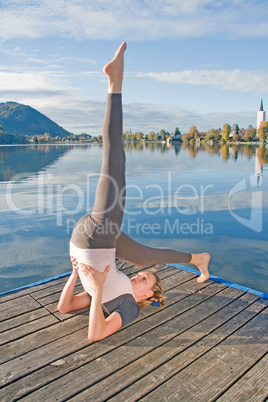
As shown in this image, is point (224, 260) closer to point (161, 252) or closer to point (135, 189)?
point (161, 252)

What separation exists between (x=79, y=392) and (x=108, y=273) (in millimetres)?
1028

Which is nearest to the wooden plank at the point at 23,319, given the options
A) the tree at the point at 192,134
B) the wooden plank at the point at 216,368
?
the wooden plank at the point at 216,368

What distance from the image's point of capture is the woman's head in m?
3.60

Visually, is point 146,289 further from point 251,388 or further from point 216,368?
point 251,388

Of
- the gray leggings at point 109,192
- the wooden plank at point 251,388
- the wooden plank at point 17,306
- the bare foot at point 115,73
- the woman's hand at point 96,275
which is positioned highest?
the bare foot at point 115,73

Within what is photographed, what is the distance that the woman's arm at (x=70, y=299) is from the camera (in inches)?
138

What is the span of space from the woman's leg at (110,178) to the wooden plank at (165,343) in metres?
1.02

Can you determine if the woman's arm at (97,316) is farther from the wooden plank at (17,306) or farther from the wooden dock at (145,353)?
the wooden plank at (17,306)

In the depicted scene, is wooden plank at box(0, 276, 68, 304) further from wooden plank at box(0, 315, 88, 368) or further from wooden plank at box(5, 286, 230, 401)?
wooden plank at box(5, 286, 230, 401)

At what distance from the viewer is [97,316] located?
3.00m

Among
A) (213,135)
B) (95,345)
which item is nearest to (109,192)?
(95,345)

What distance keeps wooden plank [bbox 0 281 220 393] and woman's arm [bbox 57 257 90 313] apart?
0.41 metres

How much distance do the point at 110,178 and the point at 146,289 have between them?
4.47ft

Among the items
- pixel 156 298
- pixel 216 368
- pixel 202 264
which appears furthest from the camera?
pixel 202 264
